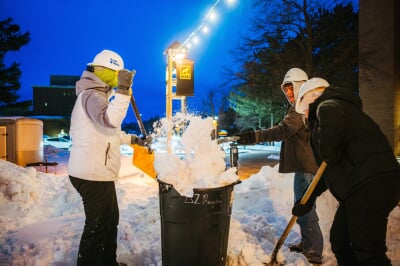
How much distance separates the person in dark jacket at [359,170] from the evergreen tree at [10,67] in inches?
1050

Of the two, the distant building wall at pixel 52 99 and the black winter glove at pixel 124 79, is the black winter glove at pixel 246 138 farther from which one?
the distant building wall at pixel 52 99

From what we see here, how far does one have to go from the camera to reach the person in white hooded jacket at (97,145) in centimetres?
304

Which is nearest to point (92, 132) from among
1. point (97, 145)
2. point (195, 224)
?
point (97, 145)

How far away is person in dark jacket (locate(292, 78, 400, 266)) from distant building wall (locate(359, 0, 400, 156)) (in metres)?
15.9

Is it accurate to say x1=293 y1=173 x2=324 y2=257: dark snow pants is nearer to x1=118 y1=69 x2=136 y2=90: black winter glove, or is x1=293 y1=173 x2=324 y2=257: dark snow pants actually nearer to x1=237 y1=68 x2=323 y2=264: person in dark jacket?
x1=237 y1=68 x2=323 y2=264: person in dark jacket

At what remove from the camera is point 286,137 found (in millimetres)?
4012

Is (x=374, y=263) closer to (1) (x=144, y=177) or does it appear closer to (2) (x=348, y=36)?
(1) (x=144, y=177)

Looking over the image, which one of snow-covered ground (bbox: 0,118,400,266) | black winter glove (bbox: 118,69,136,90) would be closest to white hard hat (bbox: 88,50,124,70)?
black winter glove (bbox: 118,69,136,90)

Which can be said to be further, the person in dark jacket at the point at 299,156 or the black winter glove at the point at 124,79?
the person in dark jacket at the point at 299,156

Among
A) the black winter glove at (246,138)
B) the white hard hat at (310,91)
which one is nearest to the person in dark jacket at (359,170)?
the white hard hat at (310,91)

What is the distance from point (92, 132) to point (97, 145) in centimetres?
13

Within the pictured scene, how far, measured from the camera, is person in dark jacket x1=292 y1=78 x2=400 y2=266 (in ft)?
8.54

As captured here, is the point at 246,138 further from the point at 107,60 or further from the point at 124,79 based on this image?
the point at 107,60

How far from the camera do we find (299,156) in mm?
3984
